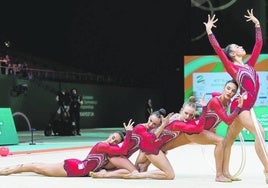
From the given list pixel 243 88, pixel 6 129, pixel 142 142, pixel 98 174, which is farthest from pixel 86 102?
pixel 243 88

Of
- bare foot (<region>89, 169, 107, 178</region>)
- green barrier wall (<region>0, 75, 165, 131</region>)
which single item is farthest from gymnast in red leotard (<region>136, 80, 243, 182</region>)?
green barrier wall (<region>0, 75, 165, 131</region>)

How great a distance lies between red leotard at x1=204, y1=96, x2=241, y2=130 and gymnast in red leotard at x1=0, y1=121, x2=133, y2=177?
37.9 inches

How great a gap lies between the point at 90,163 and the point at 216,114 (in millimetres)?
1706

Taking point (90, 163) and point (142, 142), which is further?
point (90, 163)

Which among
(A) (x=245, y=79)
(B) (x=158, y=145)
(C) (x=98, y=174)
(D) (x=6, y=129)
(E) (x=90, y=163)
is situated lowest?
(D) (x=6, y=129)

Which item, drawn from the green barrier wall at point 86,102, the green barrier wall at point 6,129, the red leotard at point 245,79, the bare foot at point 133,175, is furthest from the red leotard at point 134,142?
the green barrier wall at point 86,102

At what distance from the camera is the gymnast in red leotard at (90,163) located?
6953mm

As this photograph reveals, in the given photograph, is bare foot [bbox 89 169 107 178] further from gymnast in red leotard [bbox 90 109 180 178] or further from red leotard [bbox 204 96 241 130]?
red leotard [bbox 204 96 241 130]

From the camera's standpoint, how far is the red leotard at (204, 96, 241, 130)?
6.51 meters

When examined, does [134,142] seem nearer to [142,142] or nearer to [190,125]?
[142,142]

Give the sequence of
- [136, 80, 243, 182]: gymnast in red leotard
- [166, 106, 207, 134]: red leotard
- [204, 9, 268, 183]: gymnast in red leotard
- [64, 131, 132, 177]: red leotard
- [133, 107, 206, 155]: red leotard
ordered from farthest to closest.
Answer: [64, 131, 132, 177]: red leotard, [133, 107, 206, 155]: red leotard, [166, 106, 207, 134]: red leotard, [136, 80, 243, 182]: gymnast in red leotard, [204, 9, 268, 183]: gymnast in red leotard

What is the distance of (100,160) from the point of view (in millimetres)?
7035

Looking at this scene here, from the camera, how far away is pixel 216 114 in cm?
674

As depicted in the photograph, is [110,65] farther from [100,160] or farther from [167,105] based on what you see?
[100,160]
